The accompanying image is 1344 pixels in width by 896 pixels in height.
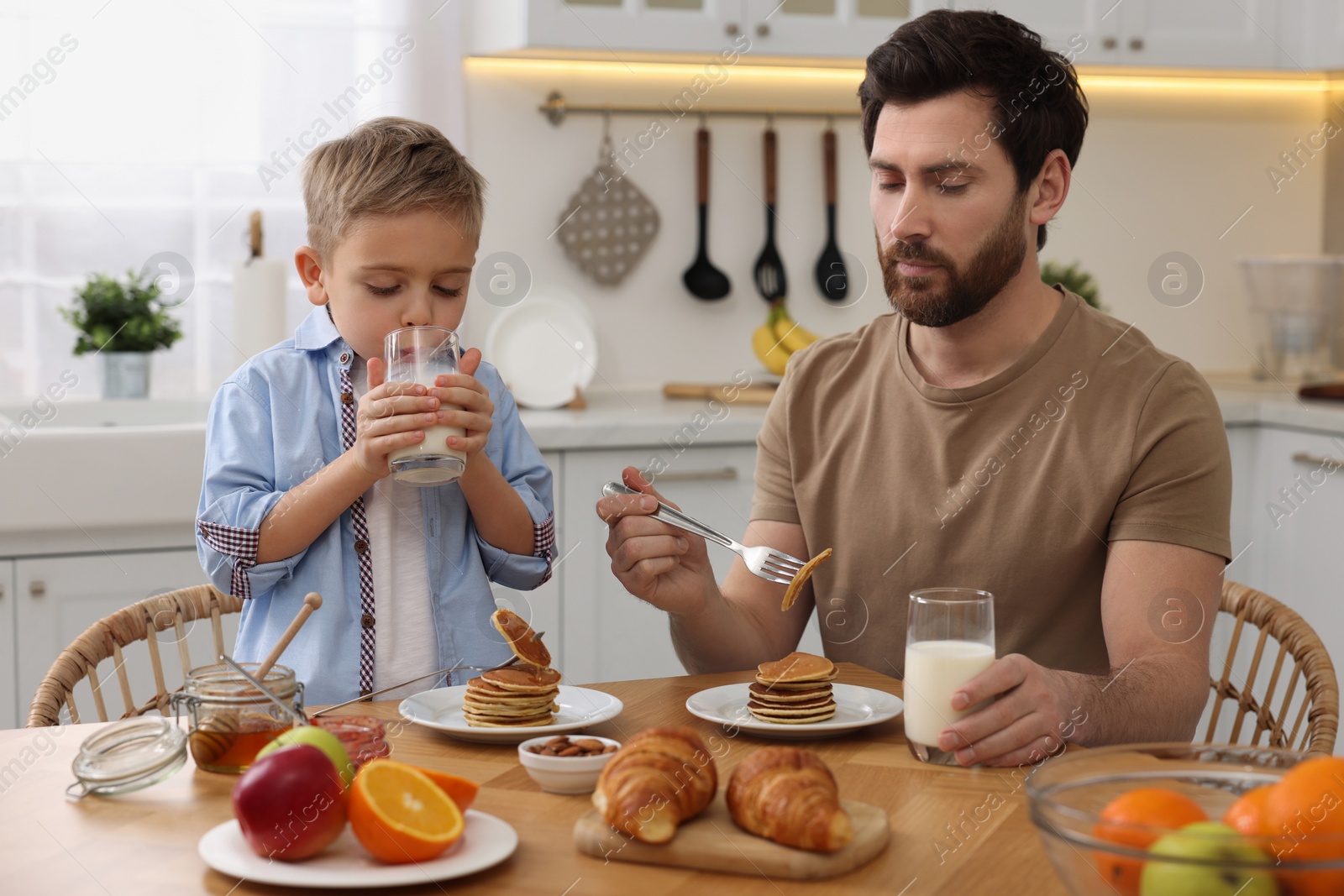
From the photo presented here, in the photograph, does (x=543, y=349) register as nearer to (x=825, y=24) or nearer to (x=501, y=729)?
(x=825, y=24)

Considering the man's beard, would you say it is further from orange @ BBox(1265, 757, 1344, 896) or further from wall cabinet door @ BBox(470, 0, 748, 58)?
wall cabinet door @ BBox(470, 0, 748, 58)

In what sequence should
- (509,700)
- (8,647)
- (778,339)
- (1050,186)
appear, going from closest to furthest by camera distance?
(509,700)
(1050,186)
(8,647)
(778,339)

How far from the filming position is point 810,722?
116cm

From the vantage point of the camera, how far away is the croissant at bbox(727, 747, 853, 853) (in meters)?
0.84

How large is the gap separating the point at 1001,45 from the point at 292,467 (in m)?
0.97

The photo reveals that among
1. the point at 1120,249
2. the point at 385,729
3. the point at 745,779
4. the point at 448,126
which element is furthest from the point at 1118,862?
the point at 1120,249

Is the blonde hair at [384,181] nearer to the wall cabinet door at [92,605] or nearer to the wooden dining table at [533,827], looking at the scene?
the wooden dining table at [533,827]

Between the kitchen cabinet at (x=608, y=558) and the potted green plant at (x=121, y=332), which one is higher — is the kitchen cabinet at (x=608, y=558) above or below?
below

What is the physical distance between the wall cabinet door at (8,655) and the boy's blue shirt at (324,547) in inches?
42.4

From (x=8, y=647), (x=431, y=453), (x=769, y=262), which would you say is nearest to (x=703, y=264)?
(x=769, y=262)

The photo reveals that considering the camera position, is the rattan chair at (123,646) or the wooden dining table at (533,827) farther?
the rattan chair at (123,646)

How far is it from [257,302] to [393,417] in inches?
70.6

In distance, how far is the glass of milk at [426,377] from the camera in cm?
127

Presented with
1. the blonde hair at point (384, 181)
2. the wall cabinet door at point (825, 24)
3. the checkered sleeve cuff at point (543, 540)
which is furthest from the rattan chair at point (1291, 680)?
the wall cabinet door at point (825, 24)
